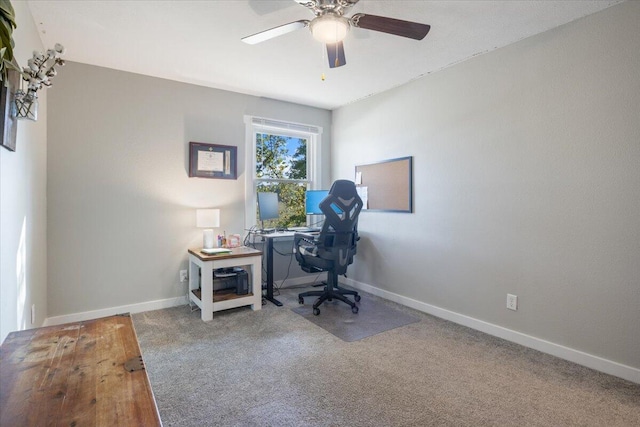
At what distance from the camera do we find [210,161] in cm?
366

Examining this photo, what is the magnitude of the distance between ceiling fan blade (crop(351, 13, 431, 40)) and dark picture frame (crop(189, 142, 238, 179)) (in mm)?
2243

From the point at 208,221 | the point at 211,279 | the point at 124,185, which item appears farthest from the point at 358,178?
the point at 124,185

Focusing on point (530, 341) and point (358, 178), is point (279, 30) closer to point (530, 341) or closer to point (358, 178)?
point (358, 178)

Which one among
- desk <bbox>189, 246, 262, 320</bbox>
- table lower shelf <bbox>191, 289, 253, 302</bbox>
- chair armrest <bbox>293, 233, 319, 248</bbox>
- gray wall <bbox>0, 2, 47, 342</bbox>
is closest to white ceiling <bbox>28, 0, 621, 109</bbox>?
gray wall <bbox>0, 2, 47, 342</bbox>

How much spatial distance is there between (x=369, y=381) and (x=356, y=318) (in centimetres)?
109

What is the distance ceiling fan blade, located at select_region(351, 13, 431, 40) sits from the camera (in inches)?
73.0

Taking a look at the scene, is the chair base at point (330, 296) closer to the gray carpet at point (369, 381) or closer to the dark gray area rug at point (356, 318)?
the dark gray area rug at point (356, 318)

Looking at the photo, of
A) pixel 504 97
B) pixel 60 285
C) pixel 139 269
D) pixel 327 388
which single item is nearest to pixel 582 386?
pixel 327 388

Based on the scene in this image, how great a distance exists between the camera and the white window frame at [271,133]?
3.94 metres

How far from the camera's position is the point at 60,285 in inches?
116

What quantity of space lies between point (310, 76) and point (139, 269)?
103 inches

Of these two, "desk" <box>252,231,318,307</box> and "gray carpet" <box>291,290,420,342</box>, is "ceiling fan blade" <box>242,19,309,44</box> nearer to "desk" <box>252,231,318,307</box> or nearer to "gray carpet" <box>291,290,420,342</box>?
"desk" <box>252,231,318,307</box>

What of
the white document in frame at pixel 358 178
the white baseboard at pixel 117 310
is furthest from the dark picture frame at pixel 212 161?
the white document in frame at pixel 358 178

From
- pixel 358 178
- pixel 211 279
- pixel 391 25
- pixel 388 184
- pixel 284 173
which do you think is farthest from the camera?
pixel 284 173
